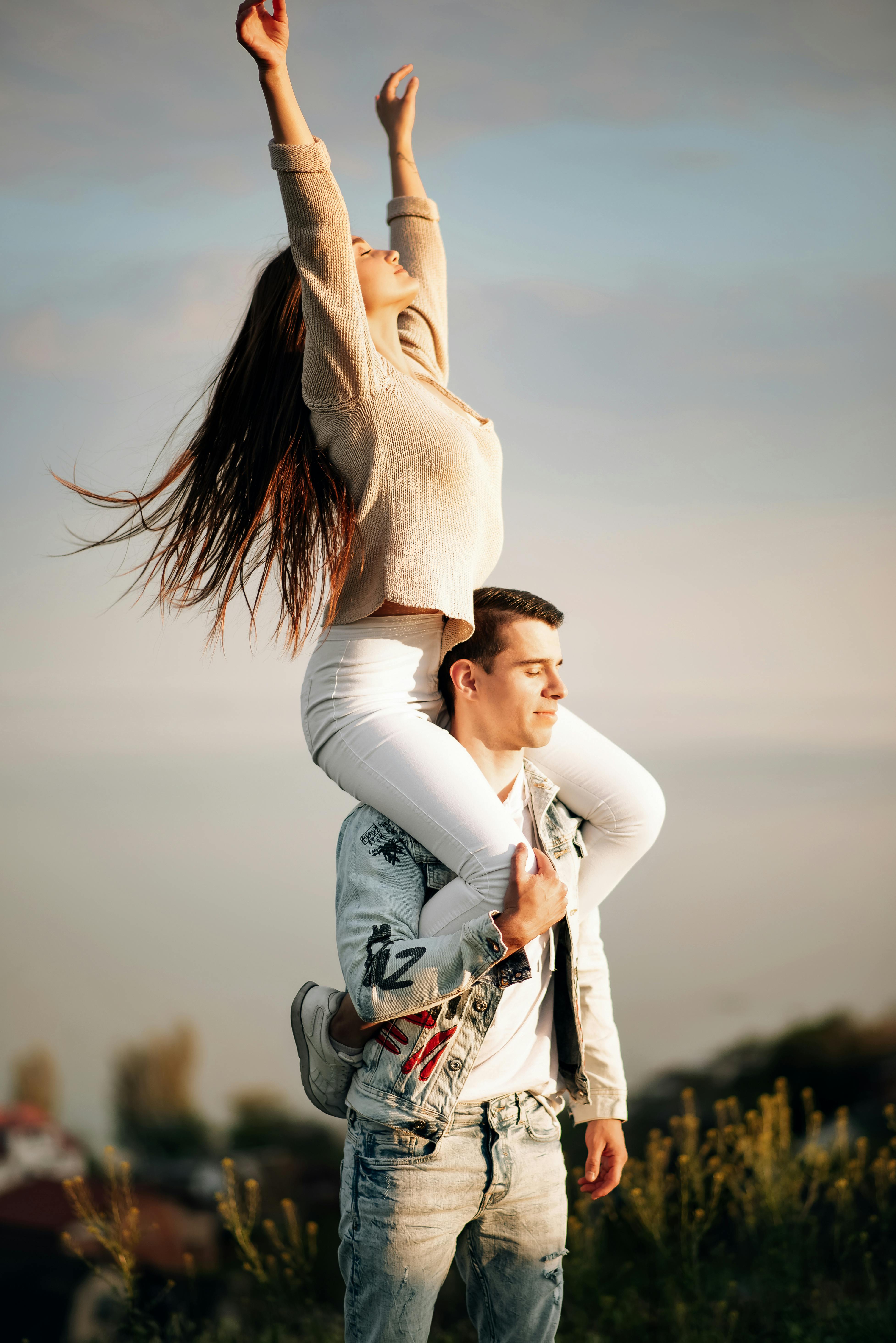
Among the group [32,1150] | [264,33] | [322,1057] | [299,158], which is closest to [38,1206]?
[32,1150]

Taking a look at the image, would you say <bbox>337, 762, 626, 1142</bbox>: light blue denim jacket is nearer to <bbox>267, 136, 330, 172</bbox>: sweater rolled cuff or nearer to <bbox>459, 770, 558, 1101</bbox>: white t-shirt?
<bbox>459, 770, 558, 1101</bbox>: white t-shirt

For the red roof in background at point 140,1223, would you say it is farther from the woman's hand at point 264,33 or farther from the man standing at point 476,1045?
the woman's hand at point 264,33

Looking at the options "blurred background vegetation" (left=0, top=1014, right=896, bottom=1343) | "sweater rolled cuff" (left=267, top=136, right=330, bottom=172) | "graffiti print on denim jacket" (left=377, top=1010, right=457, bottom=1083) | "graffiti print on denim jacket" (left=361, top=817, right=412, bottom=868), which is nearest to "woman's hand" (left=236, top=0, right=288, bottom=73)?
"sweater rolled cuff" (left=267, top=136, right=330, bottom=172)

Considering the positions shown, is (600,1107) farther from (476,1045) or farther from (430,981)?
(430,981)

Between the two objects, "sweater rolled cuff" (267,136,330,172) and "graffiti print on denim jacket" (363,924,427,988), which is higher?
"sweater rolled cuff" (267,136,330,172)

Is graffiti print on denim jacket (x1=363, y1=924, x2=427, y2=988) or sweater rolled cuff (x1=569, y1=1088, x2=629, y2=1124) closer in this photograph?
graffiti print on denim jacket (x1=363, y1=924, x2=427, y2=988)

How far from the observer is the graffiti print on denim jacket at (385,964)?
1.58 meters

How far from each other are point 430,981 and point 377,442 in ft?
2.88

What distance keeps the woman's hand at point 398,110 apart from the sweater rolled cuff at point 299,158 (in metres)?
0.80

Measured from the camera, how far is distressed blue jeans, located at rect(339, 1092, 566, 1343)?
1.68 metres

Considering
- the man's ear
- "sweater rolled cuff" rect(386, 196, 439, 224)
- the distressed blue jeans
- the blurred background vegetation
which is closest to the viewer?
the distressed blue jeans

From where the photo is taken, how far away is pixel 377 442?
1784 mm

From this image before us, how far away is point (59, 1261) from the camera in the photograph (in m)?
3.54

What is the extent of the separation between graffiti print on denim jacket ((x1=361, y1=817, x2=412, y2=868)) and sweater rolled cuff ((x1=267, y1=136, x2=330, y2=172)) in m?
1.05
